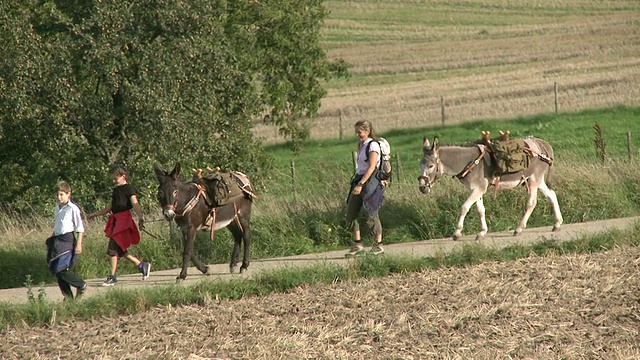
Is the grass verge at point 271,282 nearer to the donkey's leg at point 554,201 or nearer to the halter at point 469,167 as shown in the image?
the donkey's leg at point 554,201

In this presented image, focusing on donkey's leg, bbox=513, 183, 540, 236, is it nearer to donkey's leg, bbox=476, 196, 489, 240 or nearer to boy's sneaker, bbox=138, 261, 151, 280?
donkey's leg, bbox=476, 196, 489, 240

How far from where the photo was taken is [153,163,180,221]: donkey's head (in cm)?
1489

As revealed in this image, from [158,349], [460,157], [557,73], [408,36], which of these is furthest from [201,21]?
[408,36]

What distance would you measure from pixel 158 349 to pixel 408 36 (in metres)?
67.3

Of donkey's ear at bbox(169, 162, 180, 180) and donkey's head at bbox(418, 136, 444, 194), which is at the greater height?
donkey's ear at bbox(169, 162, 180, 180)

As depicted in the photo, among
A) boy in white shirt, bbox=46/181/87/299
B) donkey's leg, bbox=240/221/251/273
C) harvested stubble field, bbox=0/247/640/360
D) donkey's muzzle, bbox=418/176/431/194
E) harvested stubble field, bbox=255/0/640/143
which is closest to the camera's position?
harvested stubble field, bbox=0/247/640/360

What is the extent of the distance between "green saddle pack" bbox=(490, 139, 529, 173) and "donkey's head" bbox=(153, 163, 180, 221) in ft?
16.8

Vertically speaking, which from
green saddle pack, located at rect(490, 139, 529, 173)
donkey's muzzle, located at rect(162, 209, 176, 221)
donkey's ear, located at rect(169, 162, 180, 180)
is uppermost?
donkey's ear, located at rect(169, 162, 180, 180)

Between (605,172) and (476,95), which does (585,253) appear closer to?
(605,172)

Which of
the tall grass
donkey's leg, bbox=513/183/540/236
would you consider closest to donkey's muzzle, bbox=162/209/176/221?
the tall grass

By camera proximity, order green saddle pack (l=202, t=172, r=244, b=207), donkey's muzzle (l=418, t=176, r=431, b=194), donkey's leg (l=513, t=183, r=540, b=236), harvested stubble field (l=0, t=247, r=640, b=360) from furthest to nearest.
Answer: donkey's leg (l=513, t=183, r=540, b=236)
donkey's muzzle (l=418, t=176, r=431, b=194)
green saddle pack (l=202, t=172, r=244, b=207)
harvested stubble field (l=0, t=247, r=640, b=360)

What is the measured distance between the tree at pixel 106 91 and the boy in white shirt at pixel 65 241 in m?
8.13

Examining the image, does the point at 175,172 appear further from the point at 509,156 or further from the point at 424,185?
the point at 509,156

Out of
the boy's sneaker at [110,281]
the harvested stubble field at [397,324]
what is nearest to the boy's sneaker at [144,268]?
the boy's sneaker at [110,281]
